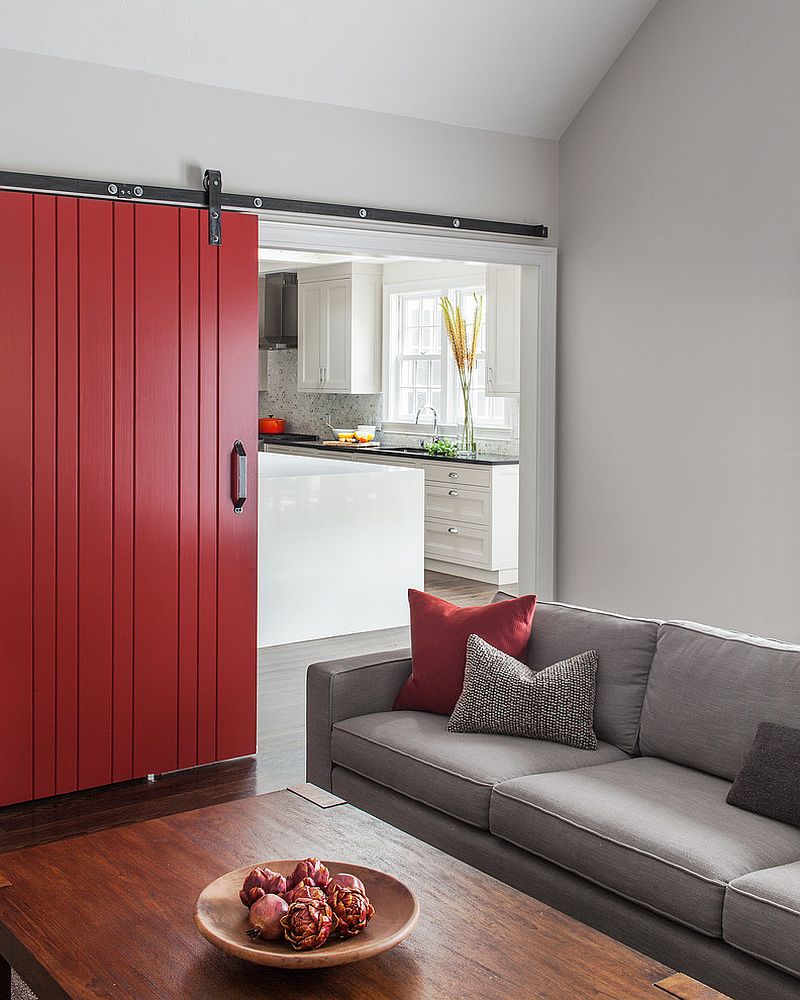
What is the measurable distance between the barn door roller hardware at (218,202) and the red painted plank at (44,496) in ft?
0.30

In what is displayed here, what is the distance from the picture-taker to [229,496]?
413 centimetres

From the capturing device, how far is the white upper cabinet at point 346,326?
→ 965 cm

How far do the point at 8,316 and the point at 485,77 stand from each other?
7.27ft

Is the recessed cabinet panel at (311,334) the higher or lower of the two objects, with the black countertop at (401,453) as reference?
higher

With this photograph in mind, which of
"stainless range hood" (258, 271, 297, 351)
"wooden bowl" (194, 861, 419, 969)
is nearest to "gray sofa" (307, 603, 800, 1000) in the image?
"wooden bowl" (194, 861, 419, 969)

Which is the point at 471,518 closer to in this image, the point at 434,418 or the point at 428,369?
the point at 434,418

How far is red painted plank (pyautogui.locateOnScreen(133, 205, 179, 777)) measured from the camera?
3.89m

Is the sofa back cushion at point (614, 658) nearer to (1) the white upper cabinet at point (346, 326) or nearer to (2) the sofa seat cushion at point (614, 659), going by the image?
(2) the sofa seat cushion at point (614, 659)

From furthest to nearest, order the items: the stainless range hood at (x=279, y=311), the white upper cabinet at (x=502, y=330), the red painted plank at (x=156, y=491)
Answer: the stainless range hood at (x=279, y=311), the white upper cabinet at (x=502, y=330), the red painted plank at (x=156, y=491)

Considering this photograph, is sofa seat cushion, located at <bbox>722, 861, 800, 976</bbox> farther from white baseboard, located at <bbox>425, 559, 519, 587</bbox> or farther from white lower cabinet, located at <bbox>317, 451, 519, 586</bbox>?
white baseboard, located at <bbox>425, 559, 519, 587</bbox>

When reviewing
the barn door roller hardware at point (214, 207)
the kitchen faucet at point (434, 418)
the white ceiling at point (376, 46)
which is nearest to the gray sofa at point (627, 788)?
the barn door roller hardware at point (214, 207)

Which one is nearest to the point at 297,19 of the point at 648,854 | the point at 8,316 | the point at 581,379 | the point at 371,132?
the point at 371,132

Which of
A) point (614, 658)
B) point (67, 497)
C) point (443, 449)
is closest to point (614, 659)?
point (614, 658)

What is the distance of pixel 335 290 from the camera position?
9.85 meters
